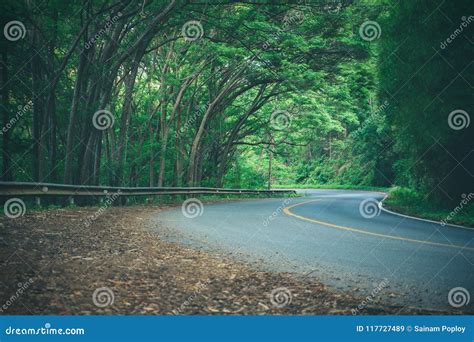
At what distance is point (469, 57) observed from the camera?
15.4m

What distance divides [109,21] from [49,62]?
447cm

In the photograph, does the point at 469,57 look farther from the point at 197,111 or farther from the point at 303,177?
the point at 303,177

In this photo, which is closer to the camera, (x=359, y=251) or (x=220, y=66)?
(x=359, y=251)

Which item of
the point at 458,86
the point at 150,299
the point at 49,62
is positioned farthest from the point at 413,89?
the point at 150,299
